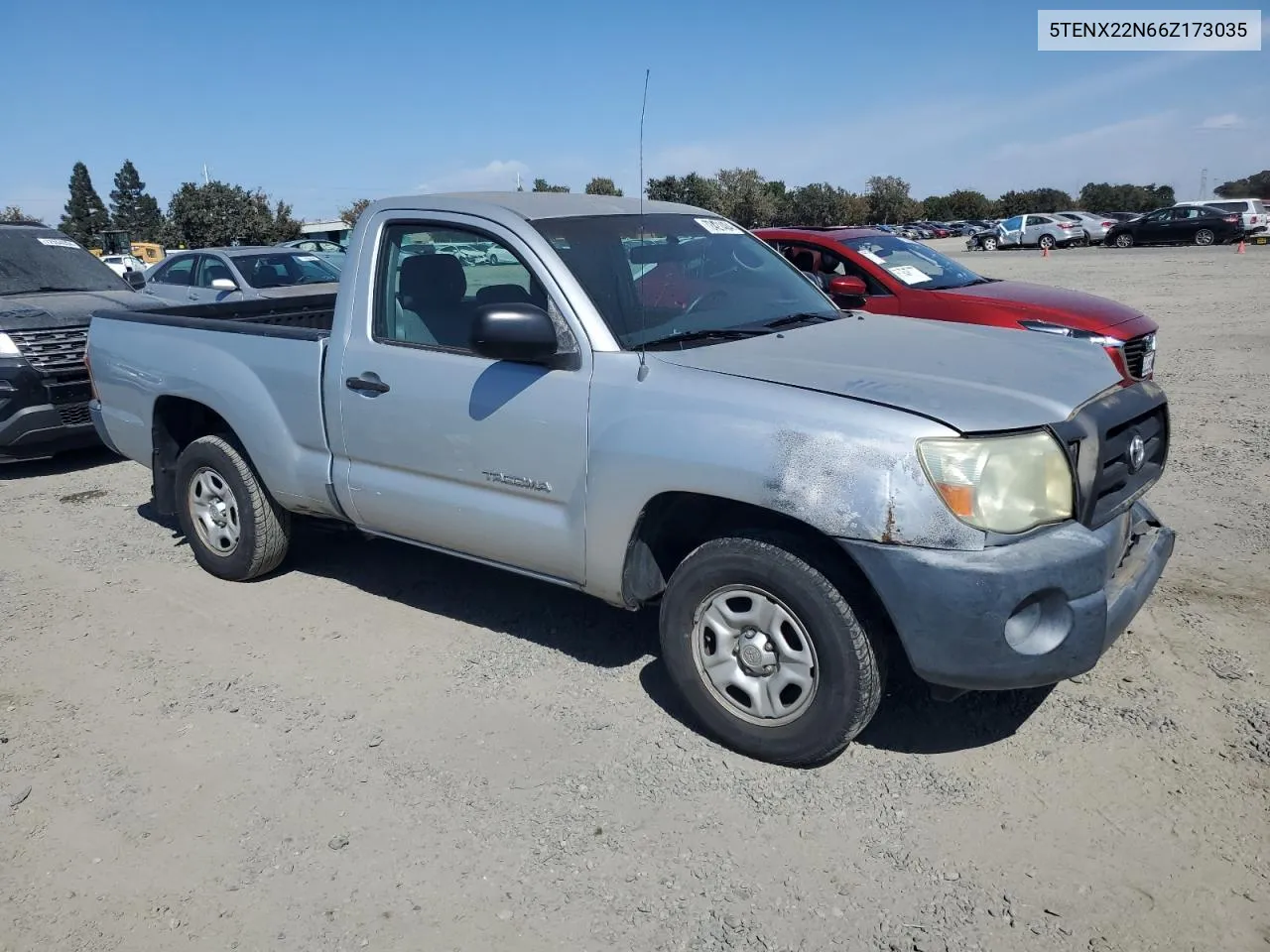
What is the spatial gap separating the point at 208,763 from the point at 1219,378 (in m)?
9.57

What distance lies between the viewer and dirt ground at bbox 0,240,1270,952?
2.81 metres

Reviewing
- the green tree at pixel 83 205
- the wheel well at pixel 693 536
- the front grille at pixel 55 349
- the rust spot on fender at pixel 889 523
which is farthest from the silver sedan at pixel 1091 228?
the green tree at pixel 83 205

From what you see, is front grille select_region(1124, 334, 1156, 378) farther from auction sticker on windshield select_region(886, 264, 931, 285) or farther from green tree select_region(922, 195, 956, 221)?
green tree select_region(922, 195, 956, 221)

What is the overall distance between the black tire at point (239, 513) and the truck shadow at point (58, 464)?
3.46 m

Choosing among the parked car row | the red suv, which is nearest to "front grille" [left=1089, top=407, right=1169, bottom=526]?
the red suv

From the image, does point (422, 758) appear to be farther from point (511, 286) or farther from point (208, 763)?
point (511, 286)

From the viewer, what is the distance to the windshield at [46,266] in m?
8.89

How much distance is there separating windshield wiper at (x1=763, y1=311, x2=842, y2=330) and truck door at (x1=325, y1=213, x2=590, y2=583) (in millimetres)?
928

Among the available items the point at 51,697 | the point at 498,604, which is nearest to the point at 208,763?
the point at 51,697

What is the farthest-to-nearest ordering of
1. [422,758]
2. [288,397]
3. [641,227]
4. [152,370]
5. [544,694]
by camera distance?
1. [152,370]
2. [288,397]
3. [641,227]
4. [544,694]
5. [422,758]

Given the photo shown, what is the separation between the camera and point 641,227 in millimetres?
4363

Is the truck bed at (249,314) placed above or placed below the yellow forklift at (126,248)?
below

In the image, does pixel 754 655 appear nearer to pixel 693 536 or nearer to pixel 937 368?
pixel 693 536

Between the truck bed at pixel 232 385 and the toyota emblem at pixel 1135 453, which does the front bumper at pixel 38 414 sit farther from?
the toyota emblem at pixel 1135 453
